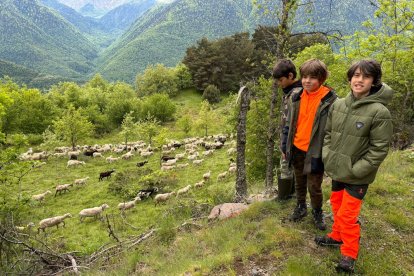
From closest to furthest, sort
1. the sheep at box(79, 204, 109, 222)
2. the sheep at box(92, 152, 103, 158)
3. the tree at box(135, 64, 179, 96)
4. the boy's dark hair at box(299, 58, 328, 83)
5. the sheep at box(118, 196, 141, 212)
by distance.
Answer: the boy's dark hair at box(299, 58, 328, 83)
the sheep at box(79, 204, 109, 222)
the sheep at box(118, 196, 141, 212)
the sheep at box(92, 152, 103, 158)
the tree at box(135, 64, 179, 96)

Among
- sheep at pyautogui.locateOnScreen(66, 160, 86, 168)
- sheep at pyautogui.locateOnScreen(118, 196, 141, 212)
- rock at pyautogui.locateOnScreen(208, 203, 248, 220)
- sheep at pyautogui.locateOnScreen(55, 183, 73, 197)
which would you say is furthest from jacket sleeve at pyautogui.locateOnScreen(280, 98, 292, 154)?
sheep at pyautogui.locateOnScreen(66, 160, 86, 168)

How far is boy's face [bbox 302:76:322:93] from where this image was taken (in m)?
5.03

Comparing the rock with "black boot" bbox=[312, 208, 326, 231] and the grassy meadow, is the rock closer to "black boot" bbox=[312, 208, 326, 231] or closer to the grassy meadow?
the grassy meadow

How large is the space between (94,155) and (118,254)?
88.1 feet

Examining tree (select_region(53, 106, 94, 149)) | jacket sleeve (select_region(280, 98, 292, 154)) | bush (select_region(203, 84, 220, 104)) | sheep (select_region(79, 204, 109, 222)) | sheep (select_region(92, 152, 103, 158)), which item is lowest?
sheep (select_region(92, 152, 103, 158))

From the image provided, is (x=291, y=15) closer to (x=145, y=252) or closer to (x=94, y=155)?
(x=145, y=252)

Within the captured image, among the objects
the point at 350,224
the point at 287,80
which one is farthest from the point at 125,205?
the point at 350,224

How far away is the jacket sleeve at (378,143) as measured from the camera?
413 cm

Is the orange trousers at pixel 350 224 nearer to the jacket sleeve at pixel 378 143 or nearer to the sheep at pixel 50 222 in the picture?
the jacket sleeve at pixel 378 143

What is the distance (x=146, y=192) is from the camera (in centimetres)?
1973

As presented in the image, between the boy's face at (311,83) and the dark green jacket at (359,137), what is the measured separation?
48 cm

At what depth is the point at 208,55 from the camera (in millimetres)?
66438

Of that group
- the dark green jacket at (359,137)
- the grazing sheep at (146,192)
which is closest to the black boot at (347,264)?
the dark green jacket at (359,137)

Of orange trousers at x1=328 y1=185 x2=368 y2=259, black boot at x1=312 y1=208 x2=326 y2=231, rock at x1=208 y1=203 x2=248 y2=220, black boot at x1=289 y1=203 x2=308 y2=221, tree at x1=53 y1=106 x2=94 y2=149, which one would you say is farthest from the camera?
tree at x1=53 y1=106 x2=94 y2=149
